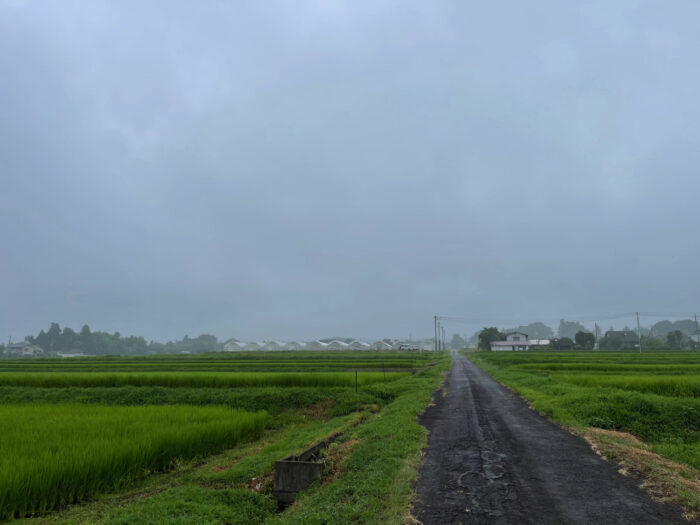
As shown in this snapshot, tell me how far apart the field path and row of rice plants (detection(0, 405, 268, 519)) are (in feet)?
25.3

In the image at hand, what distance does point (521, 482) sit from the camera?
30.6ft

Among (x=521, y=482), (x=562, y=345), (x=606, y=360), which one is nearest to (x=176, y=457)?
(x=521, y=482)

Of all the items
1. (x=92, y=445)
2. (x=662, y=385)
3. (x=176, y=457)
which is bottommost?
(x=176, y=457)

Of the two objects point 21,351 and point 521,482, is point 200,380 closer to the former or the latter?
point 521,482

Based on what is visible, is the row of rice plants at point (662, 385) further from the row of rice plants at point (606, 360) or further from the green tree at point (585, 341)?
the green tree at point (585, 341)

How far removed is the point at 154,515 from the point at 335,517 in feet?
11.4

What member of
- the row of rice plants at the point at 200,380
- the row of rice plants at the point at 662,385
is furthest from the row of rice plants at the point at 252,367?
the row of rice plants at the point at 662,385

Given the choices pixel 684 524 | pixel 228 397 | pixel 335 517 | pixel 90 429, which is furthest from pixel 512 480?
pixel 228 397

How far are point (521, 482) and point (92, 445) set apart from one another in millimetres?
11076

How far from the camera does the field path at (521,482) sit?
746 cm

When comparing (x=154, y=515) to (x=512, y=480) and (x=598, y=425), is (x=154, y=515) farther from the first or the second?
(x=598, y=425)

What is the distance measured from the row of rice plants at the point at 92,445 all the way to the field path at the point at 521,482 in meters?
7.70

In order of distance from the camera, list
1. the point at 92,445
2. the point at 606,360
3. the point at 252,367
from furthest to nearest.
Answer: the point at 606,360 < the point at 252,367 < the point at 92,445

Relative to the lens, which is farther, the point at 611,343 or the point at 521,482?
the point at 611,343
